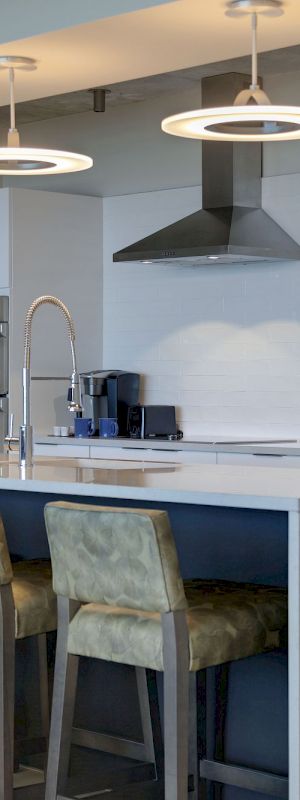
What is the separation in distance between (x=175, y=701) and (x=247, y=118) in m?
1.64

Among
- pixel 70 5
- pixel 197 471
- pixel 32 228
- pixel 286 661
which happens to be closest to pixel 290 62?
pixel 32 228

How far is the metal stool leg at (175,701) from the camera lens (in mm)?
2852

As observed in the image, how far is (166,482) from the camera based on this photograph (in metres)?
3.33

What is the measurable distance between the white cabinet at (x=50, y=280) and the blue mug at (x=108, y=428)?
18.4 inches

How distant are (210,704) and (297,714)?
530mm

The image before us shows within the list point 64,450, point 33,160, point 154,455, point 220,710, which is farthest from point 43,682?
point 64,450

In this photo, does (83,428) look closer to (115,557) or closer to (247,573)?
(247,573)

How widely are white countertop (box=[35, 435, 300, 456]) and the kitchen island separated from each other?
2090 millimetres

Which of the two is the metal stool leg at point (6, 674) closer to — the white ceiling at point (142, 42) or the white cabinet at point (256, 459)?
the white ceiling at point (142, 42)

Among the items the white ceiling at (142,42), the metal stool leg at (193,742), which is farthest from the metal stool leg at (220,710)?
the white ceiling at (142,42)

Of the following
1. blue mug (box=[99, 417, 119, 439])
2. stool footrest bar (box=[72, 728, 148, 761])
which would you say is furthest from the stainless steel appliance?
stool footrest bar (box=[72, 728, 148, 761])

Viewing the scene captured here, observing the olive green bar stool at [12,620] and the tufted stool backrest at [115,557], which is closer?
the tufted stool backrest at [115,557]

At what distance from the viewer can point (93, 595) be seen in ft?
9.87

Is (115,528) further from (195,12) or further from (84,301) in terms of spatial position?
(84,301)
